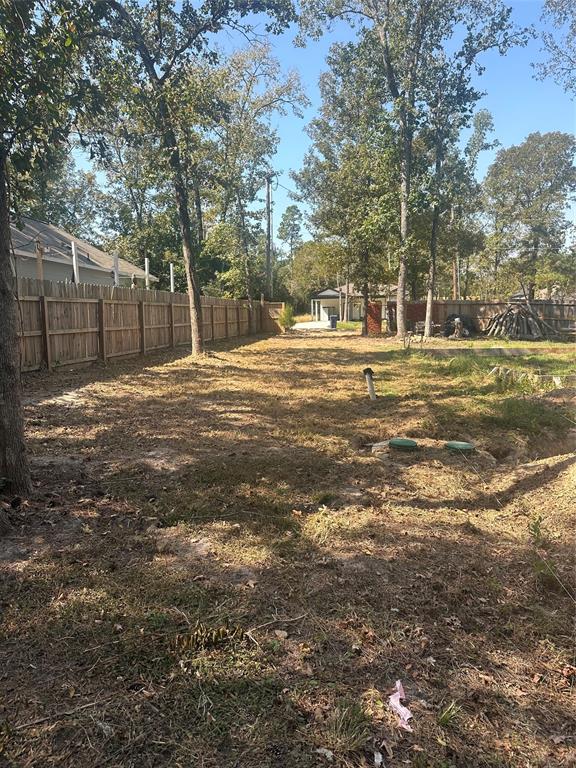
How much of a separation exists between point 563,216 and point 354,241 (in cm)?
2641

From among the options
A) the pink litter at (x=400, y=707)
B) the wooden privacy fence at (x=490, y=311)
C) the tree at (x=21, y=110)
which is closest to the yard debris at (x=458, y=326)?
the wooden privacy fence at (x=490, y=311)

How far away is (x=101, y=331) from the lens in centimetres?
1207

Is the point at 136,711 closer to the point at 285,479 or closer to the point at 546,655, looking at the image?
the point at 546,655

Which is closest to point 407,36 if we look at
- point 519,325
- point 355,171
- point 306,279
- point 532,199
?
point 355,171

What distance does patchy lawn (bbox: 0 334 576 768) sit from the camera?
1.73 metres

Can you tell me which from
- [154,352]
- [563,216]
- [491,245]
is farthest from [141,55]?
[563,216]

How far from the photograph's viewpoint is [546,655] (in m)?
2.20

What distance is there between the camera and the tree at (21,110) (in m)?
3.47

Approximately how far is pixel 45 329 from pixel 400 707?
9812mm

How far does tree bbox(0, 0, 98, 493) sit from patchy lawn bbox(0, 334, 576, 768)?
0.55m

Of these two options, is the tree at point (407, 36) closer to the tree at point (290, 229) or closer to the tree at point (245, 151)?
the tree at point (245, 151)

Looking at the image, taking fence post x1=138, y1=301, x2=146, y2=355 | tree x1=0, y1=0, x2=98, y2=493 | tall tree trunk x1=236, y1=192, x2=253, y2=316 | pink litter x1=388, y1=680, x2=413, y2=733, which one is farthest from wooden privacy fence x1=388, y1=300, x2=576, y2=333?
pink litter x1=388, y1=680, x2=413, y2=733

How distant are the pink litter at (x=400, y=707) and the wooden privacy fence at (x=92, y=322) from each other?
8.95 m

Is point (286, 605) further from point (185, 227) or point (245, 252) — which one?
point (245, 252)
